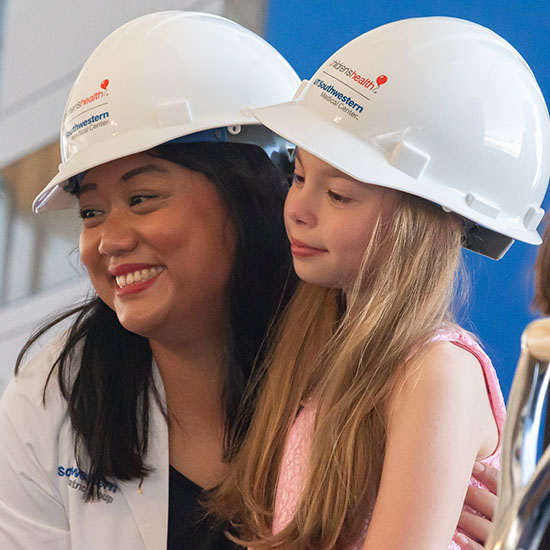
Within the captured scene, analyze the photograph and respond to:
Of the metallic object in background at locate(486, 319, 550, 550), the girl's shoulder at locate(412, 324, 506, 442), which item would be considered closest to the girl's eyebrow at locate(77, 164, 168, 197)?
the girl's shoulder at locate(412, 324, 506, 442)

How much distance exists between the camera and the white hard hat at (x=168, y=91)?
4.12 ft

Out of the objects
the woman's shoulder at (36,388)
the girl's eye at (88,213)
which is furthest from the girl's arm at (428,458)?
the woman's shoulder at (36,388)

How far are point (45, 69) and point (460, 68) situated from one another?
1.66 metres

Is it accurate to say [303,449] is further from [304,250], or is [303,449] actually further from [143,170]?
[143,170]

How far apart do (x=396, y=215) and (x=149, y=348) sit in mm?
557

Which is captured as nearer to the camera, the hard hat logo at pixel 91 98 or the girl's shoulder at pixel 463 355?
the girl's shoulder at pixel 463 355

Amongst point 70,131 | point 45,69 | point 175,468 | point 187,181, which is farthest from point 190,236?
point 45,69

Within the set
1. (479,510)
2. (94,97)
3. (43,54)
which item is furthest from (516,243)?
(43,54)

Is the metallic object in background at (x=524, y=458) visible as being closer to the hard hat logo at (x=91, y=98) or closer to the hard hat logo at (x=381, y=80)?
the hard hat logo at (x=381, y=80)

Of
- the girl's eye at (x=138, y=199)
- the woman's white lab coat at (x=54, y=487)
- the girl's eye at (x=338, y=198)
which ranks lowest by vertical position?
the woman's white lab coat at (x=54, y=487)

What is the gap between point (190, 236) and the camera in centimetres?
123

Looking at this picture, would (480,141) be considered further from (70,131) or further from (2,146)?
(2,146)

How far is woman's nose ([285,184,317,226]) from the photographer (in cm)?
99

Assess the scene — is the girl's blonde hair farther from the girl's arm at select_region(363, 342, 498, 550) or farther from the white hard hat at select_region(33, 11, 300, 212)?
the white hard hat at select_region(33, 11, 300, 212)
